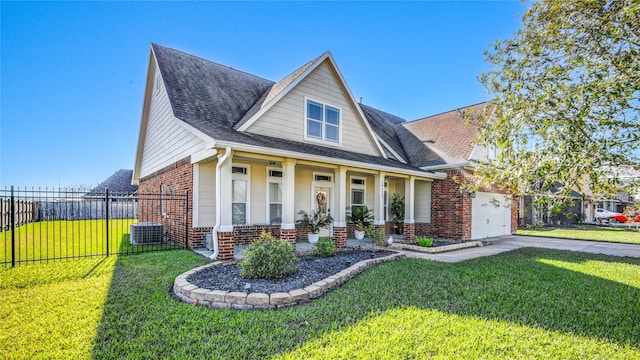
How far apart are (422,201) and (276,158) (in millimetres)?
8343

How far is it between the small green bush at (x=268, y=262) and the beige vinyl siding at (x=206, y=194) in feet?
11.5

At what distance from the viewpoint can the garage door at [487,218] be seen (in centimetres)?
1334

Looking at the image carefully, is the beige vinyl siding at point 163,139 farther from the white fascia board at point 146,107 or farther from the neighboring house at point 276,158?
the white fascia board at point 146,107

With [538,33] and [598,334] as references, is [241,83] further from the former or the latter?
[598,334]

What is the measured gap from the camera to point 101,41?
10.8 metres

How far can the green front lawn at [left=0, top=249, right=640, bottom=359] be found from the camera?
3221 millimetres

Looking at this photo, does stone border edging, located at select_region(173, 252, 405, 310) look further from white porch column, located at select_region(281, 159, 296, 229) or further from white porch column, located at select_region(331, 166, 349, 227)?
white porch column, located at select_region(331, 166, 349, 227)

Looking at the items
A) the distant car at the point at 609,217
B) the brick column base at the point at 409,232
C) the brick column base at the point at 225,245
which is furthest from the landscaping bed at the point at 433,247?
the distant car at the point at 609,217

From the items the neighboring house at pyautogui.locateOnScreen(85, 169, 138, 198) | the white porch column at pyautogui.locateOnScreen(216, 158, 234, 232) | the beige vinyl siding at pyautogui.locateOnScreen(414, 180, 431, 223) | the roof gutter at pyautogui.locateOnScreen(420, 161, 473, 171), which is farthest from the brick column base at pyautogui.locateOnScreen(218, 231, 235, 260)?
the neighboring house at pyautogui.locateOnScreen(85, 169, 138, 198)

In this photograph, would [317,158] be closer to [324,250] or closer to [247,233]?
[324,250]

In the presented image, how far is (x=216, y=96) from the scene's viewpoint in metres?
10.8

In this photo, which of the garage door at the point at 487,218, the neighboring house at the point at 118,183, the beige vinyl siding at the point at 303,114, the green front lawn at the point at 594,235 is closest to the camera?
the beige vinyl siding at the point at 303,114

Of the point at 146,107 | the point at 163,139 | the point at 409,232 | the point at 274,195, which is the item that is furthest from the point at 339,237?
the point at 146,107

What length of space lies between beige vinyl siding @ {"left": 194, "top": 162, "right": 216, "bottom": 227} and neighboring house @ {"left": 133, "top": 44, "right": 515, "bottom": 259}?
0.10ft
